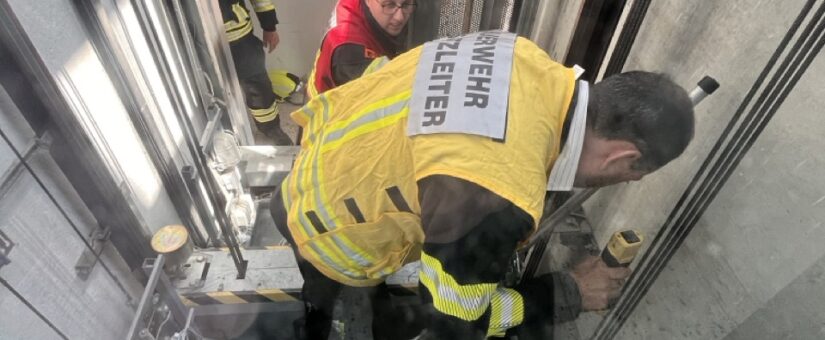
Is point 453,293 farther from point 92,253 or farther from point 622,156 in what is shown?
point 92,253

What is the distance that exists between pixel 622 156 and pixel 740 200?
1.17 ft

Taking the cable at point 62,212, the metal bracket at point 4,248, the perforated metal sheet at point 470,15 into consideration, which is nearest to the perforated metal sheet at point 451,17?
the perforated metal sheet at point 470,15

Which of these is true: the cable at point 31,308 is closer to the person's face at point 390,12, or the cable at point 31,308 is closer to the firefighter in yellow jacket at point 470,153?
the firefighter in yellow jacket at point 470,153

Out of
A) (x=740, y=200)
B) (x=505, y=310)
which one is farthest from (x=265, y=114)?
(x=740, y=200)

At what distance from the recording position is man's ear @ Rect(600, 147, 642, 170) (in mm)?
1189

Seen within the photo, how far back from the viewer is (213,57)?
241cm

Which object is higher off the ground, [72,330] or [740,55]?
[740,55]

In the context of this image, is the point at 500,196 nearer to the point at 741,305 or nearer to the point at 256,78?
the point at 741,305

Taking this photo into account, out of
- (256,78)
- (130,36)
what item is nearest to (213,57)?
(130,36)

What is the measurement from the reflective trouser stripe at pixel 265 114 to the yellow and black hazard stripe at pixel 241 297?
179 cm

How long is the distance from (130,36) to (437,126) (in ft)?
4.35

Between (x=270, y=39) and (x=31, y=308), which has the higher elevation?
(x=31, y=308)

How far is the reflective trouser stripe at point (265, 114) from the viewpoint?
3502mm

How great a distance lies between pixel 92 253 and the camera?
5.11 ft
